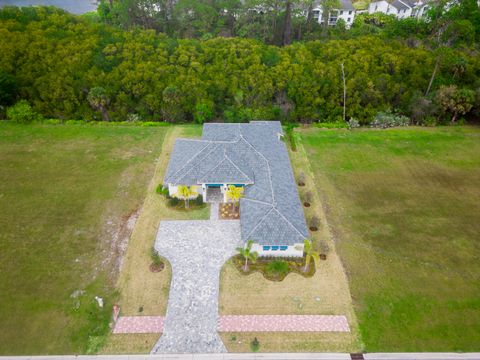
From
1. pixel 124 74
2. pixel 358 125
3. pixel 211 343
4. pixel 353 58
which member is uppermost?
pixel 353 58

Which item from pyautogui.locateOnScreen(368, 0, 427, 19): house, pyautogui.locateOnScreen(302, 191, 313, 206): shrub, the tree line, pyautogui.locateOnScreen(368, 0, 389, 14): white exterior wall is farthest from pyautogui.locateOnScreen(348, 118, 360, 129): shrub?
pyautogui.locateOnScreen(368, 0, 389, 14): white exterior wall

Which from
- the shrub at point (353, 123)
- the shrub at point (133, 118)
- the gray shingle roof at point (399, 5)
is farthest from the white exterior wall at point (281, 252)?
the gray shingle roof at point (399, 5)

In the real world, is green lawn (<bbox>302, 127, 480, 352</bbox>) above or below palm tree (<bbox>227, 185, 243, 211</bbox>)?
below

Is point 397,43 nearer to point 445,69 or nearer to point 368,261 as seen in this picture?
point 445,69

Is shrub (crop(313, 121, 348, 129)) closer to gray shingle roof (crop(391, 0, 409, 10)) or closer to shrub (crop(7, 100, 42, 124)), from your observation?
shrub (crop(7, 100, 42, 124))

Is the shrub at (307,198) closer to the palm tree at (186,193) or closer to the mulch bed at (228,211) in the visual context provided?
the mulch bed at (228,211)

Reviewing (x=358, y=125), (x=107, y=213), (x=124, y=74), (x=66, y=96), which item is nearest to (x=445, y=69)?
(x=358, y=125)
